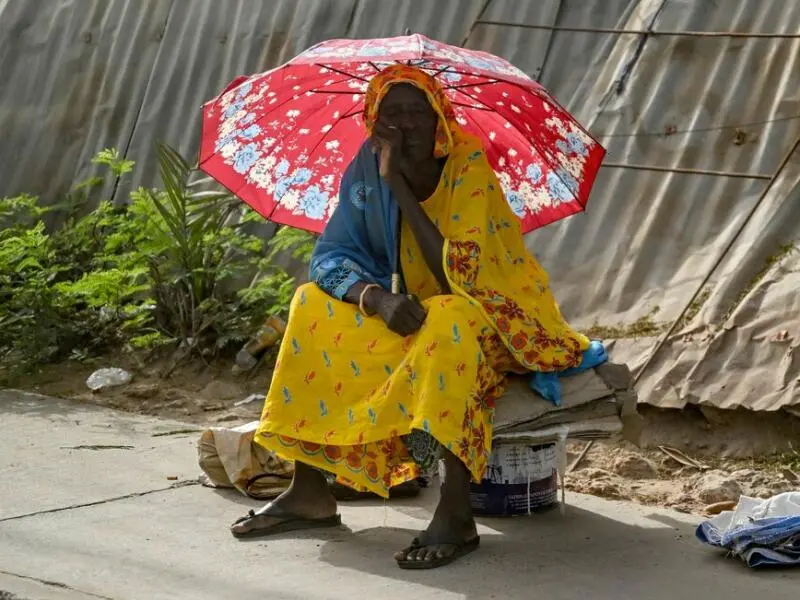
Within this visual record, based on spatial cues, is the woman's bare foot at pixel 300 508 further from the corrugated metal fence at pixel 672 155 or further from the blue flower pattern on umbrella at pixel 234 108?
the corrugated metal fence at pixel 672 155

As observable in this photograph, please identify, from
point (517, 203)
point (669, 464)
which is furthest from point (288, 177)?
point (669, 464)

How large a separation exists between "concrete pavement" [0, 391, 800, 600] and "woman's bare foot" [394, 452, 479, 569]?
43 mm

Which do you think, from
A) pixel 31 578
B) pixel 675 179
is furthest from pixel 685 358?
pixel 31 578

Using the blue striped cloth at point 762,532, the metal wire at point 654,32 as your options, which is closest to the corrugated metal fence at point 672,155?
the metal wire at point 654,32

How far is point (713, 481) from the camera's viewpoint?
4645 mm

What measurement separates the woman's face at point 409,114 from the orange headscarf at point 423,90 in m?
0.02

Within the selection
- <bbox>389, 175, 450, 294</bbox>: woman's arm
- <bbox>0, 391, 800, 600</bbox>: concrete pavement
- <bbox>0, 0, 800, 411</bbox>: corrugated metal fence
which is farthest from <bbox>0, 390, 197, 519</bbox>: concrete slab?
<bbox>0, 0, 800, 411</bbox>: corrugated metal fence

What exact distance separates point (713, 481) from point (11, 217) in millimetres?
5214

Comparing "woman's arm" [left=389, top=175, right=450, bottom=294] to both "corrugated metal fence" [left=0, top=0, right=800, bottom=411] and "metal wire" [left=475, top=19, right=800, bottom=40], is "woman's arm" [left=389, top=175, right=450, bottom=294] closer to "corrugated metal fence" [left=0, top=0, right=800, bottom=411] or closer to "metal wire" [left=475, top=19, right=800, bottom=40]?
"corrugated metal fence" [left=0, top=0, right=800, bottom=411]

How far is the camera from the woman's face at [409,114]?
410 centimetres

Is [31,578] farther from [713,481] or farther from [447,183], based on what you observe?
[713,481]

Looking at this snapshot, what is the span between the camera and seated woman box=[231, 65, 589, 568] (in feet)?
12.3

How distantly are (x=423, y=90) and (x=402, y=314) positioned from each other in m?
0.77

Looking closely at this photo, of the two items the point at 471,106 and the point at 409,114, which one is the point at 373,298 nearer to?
the point at 409,114
